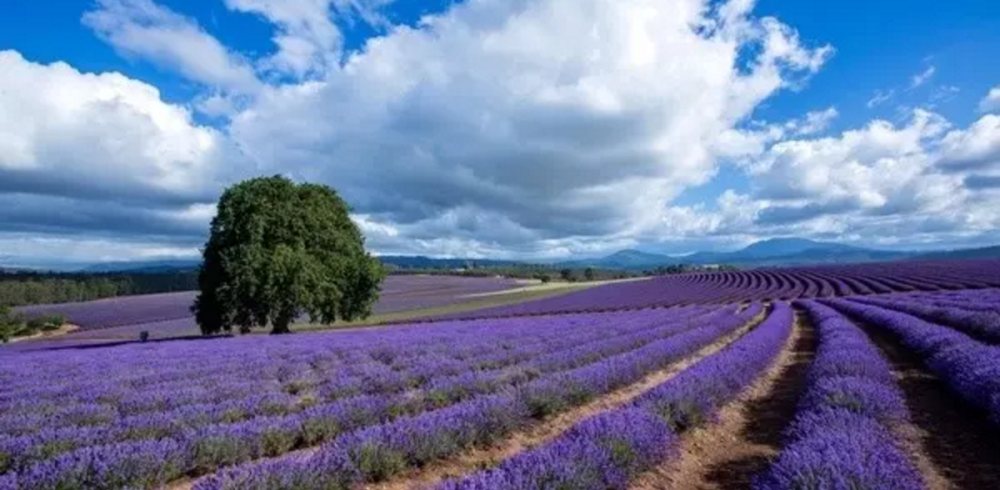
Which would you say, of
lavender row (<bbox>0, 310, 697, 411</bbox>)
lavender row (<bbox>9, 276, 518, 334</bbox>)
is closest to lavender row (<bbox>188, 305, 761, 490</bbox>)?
lavender row (<bbox>0, 310, 697, 411</bbox>)

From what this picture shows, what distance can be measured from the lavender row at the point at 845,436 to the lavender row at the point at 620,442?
3.58 ft

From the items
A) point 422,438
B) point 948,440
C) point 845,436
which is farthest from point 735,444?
point 422,438

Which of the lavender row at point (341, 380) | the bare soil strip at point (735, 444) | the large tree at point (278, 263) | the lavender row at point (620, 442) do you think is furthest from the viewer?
the large tree at point (278, 263)

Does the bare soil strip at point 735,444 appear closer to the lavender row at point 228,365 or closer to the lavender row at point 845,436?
the lavender row at point 845,436

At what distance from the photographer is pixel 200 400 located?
8891mm

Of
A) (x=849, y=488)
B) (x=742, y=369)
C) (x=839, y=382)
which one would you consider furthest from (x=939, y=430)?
(x=849, y=488)

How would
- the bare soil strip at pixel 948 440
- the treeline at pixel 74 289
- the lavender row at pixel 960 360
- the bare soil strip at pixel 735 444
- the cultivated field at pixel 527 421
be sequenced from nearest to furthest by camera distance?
1. the cultivated field at pixel 527 421
2. the bare soil strip at pixel 948 440
3. the bare soil strip at pixel 735 444
4. the lavender row at pixel 960 360
5. the treeline at pixel 74 289

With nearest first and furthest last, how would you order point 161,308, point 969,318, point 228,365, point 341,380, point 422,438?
point 422,438, point 341,380, point 228,365, point 969,318, point 161,308

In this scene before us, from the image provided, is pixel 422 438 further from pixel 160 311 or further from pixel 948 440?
pixel 160 311

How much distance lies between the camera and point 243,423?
665cm

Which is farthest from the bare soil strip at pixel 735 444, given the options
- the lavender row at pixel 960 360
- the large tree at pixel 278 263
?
the large tree at pixel 278 263

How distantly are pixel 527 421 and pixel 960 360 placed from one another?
6908mm

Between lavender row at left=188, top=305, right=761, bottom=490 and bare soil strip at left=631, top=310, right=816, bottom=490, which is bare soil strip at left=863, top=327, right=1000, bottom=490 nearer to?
bare soil strip at left=631, top=310, right=816, bottom=490

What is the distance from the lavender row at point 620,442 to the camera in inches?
167
